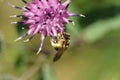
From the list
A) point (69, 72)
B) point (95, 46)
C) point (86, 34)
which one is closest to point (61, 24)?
point (86, 34)

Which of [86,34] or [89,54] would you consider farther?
[89,54]

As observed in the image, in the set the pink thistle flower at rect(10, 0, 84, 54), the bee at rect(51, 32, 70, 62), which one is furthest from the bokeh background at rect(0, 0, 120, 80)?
the bee at rect(51, 32, 70, 62)

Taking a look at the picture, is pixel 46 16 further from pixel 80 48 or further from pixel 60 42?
pixel 80 48

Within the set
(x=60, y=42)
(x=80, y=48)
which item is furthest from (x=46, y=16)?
(x=80, y=48)

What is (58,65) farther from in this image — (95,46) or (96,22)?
(96,22)

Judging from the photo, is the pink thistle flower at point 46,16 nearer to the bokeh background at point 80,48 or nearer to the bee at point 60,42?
the bee at point 60,42

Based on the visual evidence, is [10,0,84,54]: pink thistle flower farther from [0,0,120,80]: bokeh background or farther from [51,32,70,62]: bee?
[0,0,120,80]: bokeh background
